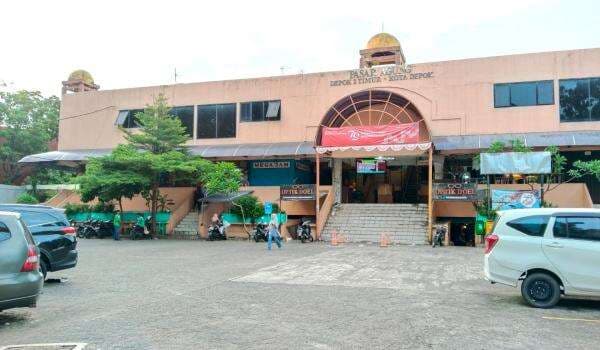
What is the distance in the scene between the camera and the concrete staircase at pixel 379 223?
862 inches

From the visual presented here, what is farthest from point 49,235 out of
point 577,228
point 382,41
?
point 382,41

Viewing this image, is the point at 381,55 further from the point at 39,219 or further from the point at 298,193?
the point at 39,219

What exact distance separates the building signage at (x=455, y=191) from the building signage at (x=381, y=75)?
7034 millimetres

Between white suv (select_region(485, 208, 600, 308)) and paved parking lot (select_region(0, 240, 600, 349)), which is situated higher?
white suv (select_region(485, 208, 600, 308))

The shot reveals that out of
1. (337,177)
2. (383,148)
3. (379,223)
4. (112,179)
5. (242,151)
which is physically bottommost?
(379,223)

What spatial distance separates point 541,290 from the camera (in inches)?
332

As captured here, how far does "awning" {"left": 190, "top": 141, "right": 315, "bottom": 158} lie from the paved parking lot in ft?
43.8

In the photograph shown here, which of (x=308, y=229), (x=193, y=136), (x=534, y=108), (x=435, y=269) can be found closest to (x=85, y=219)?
(x=193, y=136)

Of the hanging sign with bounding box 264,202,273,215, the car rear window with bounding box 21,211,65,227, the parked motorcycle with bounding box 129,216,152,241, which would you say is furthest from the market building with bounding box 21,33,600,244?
the car rear window with bounding box 21,211,65,227

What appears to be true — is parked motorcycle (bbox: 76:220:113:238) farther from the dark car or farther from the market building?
the dark car

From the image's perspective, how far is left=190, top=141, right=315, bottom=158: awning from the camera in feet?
87.9

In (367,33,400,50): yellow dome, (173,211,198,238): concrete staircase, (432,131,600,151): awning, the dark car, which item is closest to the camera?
the dark car

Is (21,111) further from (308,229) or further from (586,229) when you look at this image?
(586,229)

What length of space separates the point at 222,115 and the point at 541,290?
23975 millimetres
